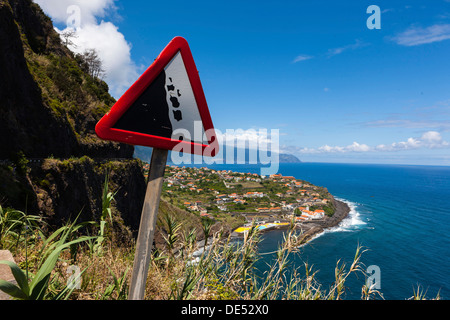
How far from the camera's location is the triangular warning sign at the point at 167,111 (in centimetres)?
142

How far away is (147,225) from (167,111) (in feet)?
2.61

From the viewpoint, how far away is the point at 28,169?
11.4 meters

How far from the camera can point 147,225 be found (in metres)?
1.51

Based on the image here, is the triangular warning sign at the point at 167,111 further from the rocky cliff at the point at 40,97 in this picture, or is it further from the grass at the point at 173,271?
the rocky cliff at the point at 40,97

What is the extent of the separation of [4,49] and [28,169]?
628 centimetres

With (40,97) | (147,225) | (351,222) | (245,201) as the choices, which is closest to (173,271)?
(147,225)

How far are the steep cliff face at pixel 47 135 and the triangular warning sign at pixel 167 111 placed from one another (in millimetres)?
5775

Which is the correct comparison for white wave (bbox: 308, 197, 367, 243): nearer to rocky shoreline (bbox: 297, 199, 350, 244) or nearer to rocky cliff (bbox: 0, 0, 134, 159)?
rocky shoreline (bbox: 297, 199, 350, 244)

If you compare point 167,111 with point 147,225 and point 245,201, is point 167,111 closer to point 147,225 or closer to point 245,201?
point 147,225

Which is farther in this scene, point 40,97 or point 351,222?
point 351,222

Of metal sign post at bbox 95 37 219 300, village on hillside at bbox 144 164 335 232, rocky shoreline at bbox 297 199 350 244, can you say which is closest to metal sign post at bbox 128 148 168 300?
metal sign post at bbox 95 37 219 300

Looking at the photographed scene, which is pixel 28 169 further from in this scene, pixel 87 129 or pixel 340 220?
pixel 340 220

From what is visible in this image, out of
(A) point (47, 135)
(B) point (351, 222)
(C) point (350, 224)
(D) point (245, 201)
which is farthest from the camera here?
(D) point (245, 201)

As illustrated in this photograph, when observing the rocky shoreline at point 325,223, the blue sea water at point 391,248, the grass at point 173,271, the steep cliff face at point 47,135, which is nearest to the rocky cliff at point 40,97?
the steep cliff face at point 47,135
